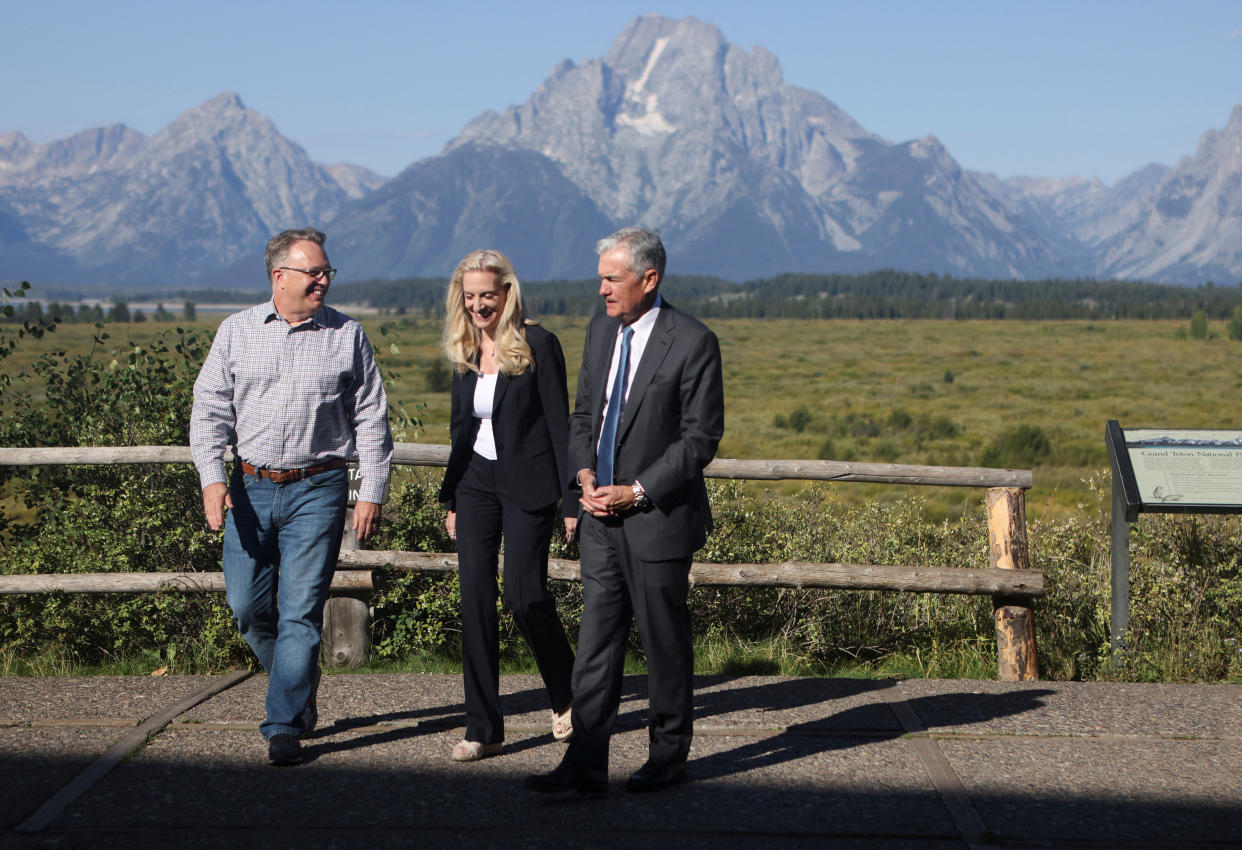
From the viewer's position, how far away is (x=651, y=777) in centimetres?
400

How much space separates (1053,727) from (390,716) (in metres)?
2.65

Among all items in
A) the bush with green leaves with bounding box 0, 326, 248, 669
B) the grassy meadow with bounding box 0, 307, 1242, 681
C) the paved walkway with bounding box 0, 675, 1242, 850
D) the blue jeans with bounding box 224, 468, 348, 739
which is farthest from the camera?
the bush with green leaves with bounding box 0, 326, 248, 669

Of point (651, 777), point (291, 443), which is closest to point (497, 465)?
point (291, 443)

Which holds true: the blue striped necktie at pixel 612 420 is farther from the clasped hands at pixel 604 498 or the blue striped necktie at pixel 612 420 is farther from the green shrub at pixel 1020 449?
the green shrub at pixel 1020 449

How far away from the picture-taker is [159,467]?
6883 millimetres

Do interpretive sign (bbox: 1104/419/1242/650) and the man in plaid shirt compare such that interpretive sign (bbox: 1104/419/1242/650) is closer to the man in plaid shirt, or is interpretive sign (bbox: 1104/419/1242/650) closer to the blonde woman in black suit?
the blonde woman in black suit

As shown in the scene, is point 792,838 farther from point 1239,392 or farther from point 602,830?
point 1239,392

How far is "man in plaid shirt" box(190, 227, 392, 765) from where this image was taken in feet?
14.0

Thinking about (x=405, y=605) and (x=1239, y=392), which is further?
(x=1239, y=392)

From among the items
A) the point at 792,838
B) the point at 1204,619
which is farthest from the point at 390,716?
the point at 1204,619

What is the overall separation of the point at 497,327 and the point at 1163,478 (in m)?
3.30

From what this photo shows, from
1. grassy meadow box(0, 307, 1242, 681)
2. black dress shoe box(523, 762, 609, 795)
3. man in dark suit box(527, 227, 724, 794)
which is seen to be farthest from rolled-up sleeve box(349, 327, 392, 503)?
grassy meadow box(0, 307, 1242, 681)

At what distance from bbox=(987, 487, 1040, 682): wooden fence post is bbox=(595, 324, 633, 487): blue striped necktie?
244 cm

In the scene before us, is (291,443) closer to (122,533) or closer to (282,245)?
(282,245)
